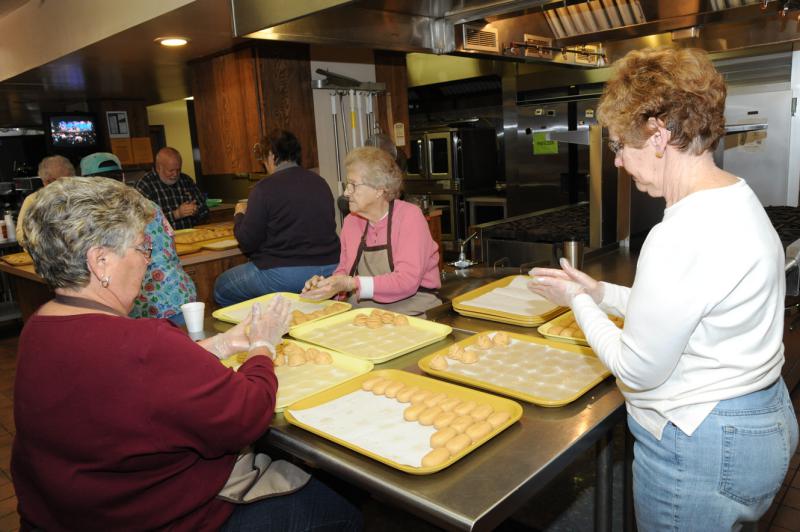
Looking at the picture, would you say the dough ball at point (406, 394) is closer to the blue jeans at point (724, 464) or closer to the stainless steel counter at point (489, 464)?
the stainless steel counter at point (489, 464)

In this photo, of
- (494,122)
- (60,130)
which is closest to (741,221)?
(494,122)

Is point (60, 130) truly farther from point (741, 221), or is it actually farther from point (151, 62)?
point (741, 221)

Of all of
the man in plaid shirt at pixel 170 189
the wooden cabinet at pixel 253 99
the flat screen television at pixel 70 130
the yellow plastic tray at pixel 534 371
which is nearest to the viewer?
the yellow plastic tray at pixel 534 371

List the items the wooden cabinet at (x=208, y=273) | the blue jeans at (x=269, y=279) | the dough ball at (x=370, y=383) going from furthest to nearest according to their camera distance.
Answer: the wooden cabinet at (x=208, y=273), the blue jeans at (x=269, y=279), the dough ball at (x=370, y=383)

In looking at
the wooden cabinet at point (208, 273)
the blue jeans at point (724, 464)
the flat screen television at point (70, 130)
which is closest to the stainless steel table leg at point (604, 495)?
the blue jeans at point (724, 464)

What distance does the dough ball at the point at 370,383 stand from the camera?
5.56 ft

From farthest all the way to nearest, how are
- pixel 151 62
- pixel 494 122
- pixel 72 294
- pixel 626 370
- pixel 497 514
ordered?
pixel 494 122 < pixel 151 62 < pixel 72 294 < pixel 626 370 < pixel 497 514

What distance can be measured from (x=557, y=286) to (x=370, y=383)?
23.5 inches

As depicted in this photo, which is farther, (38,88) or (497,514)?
(38,88)

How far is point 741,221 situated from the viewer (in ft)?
3.98

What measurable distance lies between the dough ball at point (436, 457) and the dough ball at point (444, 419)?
0.14 metres

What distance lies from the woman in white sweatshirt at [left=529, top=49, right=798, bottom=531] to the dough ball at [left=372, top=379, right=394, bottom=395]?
60 cm

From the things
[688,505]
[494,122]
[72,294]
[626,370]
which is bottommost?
[688,505]

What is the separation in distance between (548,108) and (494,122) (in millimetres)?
915
